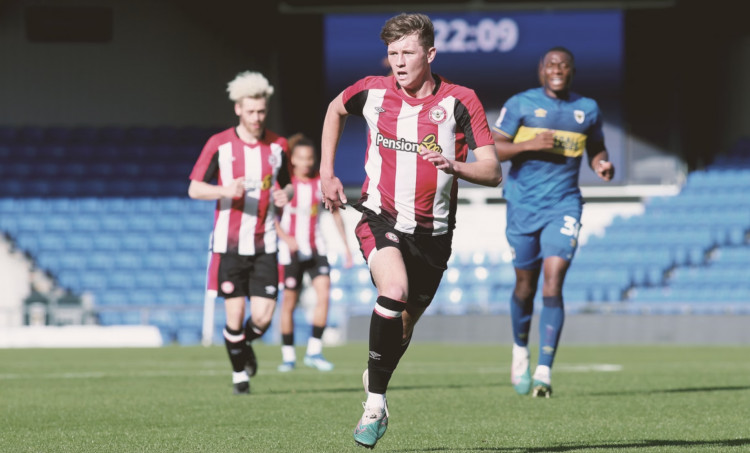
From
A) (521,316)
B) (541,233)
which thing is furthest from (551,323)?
(541,233)

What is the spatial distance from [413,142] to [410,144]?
2cm

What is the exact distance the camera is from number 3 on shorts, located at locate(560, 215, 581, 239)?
8094 mm

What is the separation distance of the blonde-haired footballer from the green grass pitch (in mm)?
536

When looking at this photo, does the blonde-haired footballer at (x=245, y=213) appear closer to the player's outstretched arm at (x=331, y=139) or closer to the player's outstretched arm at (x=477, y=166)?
the player's outstretched arm at (x=331, y=139)

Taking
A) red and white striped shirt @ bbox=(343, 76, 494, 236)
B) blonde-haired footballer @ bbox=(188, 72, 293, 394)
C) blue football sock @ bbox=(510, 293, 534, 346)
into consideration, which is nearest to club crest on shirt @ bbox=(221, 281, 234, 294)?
blonde-haired footballer @ bbox=(188, 72, 293, 394)

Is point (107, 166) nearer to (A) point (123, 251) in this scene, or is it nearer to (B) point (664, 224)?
(A) point (123, 251)

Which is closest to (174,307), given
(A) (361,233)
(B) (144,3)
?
(B) (144,3)

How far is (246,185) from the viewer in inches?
337

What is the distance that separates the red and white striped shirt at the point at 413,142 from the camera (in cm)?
548

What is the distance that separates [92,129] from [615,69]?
10.8 meters

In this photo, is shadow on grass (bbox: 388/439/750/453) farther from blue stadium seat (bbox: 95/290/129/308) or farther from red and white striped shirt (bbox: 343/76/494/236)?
blue stadium seat (bbox: 95/290/129/308)

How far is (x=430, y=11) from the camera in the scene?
22.7 m

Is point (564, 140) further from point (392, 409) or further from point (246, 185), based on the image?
point (392, 409)

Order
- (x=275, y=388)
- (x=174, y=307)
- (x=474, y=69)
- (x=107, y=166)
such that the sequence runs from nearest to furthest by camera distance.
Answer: (x=275, y=388)
(x=174, y=307)
(x=474, y=69)
(x=107, y=166)
